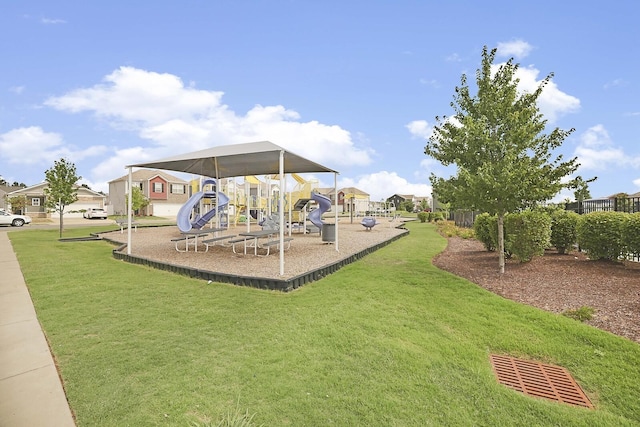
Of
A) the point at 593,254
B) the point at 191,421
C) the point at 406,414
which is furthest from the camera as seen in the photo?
the point at 593,254

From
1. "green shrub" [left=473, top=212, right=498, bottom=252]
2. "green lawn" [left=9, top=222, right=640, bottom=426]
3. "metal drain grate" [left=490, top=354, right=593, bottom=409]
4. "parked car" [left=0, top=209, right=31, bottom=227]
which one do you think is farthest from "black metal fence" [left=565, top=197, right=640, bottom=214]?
"parked car" [left=0, top=209, right=31, bottom=227]

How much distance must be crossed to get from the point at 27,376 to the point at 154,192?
4777cm

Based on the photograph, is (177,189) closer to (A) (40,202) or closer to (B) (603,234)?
(A) (40,202)

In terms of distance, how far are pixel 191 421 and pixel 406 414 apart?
6.18 feet

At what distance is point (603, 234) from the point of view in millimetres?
8625

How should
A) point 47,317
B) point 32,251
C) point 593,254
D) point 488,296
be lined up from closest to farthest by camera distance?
point 47,317 → point 488,296 → point 593,254 → point 32,251

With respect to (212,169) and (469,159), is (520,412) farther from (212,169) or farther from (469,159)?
(212,169)

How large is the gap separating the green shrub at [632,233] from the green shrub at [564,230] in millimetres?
2075

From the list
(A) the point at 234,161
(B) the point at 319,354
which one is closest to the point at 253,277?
(B) the point at 319,354

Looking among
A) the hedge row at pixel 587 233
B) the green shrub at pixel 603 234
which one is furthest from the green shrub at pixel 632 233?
the green shrub at pixel 603 234

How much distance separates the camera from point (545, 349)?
4.50 m

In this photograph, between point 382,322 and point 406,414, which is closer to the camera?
point 406,414

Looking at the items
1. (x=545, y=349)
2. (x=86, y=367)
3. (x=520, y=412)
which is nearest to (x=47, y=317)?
(x=86, y=367)

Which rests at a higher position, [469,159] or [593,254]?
[469,159]
